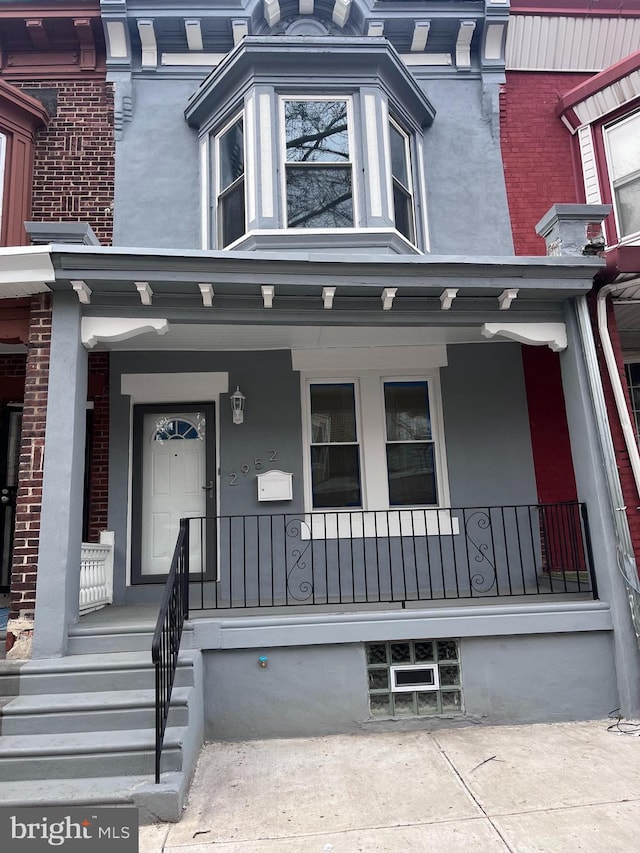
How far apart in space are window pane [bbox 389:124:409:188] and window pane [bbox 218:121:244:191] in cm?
172

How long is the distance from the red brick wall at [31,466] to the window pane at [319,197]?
9.34ft

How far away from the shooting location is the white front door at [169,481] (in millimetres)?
6508

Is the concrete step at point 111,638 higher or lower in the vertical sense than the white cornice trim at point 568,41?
lower

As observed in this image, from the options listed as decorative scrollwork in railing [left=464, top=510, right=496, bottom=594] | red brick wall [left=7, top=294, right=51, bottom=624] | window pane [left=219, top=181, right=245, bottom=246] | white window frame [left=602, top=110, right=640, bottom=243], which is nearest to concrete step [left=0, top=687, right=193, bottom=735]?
red brick wall [left=7, top=294, right=51, bottom=624]

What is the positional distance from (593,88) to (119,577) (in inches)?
299

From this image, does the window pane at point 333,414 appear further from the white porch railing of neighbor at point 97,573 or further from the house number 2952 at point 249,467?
the white porch railing of neighbor at point 97,573

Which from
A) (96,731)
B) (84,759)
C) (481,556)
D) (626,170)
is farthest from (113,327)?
(626,170)

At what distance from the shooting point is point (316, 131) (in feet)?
22.5

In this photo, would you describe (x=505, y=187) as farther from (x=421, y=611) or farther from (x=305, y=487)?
(x=421, y=611)

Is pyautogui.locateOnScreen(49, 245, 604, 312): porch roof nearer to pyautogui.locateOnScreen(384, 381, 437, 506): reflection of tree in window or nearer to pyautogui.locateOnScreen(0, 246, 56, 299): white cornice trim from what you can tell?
pyautogui.locateOnScreen(0, 246, 56, 299): white cornice trim

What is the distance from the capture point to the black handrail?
12.0 ft

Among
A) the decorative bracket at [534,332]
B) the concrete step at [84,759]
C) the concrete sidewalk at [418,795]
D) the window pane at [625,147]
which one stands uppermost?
the window pane at [625,147]

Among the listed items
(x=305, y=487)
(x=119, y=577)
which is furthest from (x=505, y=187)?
(x=119, y=577)

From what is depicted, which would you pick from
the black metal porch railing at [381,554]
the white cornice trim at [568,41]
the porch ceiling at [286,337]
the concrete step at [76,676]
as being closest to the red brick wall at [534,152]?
the white cornice trim at [568,41]
